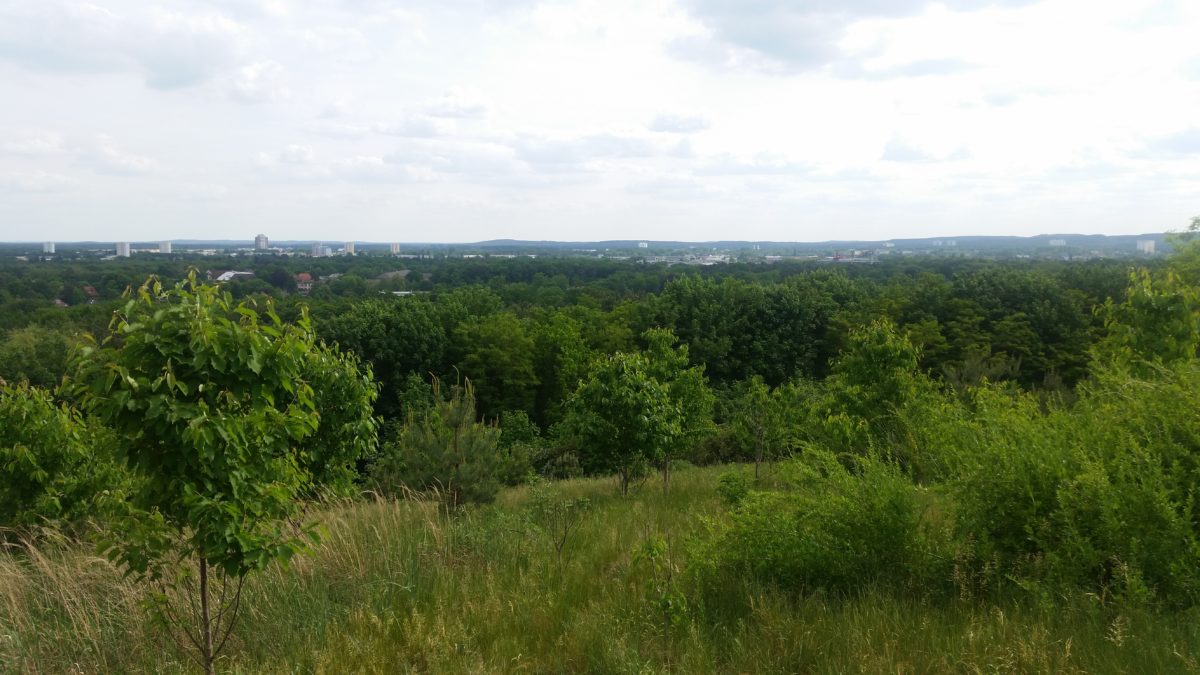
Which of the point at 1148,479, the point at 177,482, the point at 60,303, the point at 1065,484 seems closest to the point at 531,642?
the point at 177,482

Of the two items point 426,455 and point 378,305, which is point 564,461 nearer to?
point 426,455

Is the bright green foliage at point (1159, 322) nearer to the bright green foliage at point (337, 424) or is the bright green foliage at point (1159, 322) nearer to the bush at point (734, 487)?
the bush at point (734, 487)

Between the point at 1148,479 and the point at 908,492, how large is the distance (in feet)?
5.01

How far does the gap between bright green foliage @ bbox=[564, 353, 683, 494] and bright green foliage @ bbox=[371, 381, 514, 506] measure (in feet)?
6.10

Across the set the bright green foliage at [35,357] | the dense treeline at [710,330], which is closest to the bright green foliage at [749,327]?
the dense treeline at [710,330]

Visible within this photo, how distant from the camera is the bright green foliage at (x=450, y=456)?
11.3 m

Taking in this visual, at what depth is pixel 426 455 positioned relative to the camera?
11422 mm

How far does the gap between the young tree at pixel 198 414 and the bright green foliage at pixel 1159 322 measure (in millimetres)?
11235

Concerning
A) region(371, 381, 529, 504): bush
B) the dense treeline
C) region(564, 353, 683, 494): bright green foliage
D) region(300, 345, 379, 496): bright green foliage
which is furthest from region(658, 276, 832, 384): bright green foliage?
region(300, 345, 379, 496): bright green foliage

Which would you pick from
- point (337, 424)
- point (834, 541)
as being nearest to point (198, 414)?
point (834, 541)

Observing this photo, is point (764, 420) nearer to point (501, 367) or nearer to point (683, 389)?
point (683, 389)

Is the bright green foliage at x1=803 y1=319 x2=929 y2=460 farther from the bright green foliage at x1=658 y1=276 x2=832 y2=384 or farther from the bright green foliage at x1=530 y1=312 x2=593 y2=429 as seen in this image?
the bright green foliage at x1=658 y1=276 x2=832 y2=384

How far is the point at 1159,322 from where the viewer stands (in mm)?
10602

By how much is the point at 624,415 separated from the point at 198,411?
951 centimetres
